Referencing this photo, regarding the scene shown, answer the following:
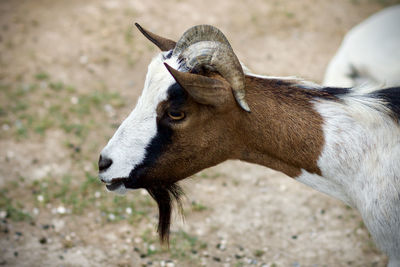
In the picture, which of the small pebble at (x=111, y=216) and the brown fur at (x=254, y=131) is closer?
the brown fur at (x=254, y=131)

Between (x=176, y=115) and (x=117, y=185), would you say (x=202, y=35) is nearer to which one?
(x=176, y=115)

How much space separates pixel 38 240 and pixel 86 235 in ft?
1.82

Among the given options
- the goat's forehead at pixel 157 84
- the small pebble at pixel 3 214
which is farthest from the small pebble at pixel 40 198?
the goat's forehead at pixel 157 84

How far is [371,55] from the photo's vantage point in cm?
666

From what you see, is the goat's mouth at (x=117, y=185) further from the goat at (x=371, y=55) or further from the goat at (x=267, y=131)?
the goat at (x=371, y=55)

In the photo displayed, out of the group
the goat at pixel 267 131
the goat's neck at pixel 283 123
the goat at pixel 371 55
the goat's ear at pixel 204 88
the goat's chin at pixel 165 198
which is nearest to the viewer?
the goat's ear at pixel 204 88

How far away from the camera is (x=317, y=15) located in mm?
9391

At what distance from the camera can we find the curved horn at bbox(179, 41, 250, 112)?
10.8 ft

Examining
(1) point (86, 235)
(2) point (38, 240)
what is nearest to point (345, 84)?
(1) point (86, 235)

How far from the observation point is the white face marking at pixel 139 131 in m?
3.49

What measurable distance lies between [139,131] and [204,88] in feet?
2.20

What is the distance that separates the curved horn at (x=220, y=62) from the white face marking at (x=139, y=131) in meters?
0.21

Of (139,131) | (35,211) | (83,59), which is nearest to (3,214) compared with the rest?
(35,211)

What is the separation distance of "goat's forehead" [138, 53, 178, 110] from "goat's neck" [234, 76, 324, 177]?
2.10ft
